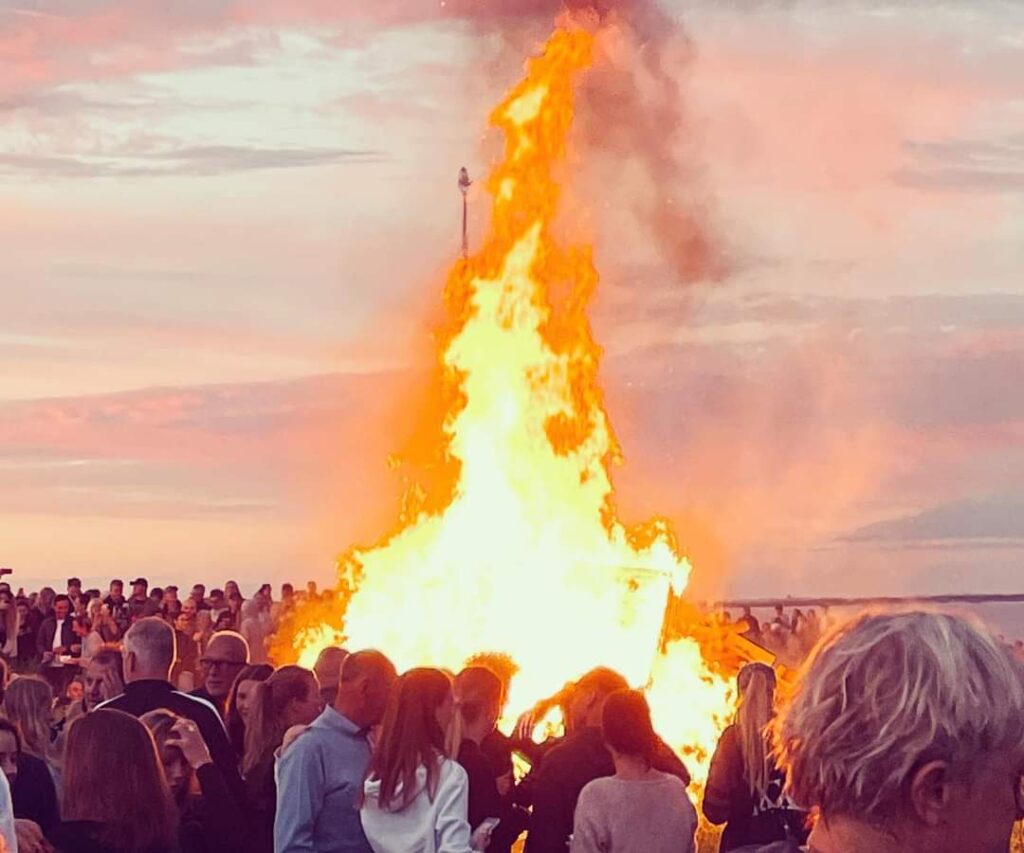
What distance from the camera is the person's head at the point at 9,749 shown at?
834cm

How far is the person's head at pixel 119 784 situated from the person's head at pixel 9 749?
5.60 feet

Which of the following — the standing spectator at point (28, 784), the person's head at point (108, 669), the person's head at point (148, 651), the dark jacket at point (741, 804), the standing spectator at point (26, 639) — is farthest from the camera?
the standing spectator at point (26, 639)

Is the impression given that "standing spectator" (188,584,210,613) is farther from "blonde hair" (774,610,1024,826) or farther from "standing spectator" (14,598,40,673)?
"blonde hair" (774,610,1024,826)

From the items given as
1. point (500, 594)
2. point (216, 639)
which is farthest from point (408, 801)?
point (500, 594)

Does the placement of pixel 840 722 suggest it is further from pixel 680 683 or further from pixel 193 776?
pixel 680 683

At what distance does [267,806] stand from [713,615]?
47.2 ft

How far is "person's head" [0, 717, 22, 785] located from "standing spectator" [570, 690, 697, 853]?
2410 millimetres

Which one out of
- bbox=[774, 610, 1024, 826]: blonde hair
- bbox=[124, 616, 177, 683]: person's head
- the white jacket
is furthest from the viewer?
bbox=[124, 616, 177, 683]: person's head

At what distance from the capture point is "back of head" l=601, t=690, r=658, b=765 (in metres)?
8.69

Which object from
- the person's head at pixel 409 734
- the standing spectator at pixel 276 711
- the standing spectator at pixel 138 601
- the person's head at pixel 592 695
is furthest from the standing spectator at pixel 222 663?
the standing spectator at pixel 138 601

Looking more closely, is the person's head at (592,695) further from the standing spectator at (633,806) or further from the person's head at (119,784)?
the person's head at (119,784)

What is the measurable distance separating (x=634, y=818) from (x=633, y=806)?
0.05 metres

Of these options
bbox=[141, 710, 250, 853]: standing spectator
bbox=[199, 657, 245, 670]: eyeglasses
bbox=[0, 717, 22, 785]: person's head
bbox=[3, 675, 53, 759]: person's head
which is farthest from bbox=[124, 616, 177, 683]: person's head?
bbox=[199, 657, 245, 670]: eyeglasses

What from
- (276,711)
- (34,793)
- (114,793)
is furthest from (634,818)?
(114,793)
